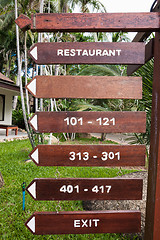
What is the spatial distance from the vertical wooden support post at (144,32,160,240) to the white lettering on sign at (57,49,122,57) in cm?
39

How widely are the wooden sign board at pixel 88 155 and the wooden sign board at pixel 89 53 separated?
0.77 metres

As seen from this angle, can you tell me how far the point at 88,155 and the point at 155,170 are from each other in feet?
1.98

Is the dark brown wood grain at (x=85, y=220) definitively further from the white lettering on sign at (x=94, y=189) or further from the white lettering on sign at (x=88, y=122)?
the white lettering on sign at (x=88, y=122)

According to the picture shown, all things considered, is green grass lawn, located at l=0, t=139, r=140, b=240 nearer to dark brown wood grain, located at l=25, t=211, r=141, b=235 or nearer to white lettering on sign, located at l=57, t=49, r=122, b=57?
dark brown wood grain, located at l=25, t=211, r=141, b=235

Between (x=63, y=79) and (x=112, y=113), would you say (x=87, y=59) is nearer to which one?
(x=63, y=79)

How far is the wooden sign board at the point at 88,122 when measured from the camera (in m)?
1.70

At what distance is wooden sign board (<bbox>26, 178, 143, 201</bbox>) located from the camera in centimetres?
174

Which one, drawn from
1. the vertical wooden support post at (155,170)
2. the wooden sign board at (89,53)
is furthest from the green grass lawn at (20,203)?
the wooden sign board at (89,53)

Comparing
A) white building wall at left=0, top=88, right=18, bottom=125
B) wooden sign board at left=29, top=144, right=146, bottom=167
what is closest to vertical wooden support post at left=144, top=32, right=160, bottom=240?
wooden sign board at left=29, top=144, right=146, bottom=167

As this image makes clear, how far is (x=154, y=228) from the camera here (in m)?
1.67

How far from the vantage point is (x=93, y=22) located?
168cm

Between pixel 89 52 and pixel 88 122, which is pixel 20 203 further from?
pixel 89 52

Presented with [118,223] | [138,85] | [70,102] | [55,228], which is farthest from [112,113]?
[70,102]

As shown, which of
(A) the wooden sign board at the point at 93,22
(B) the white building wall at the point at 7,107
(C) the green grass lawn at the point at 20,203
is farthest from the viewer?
(B) the white building wall at the point at 7,107
